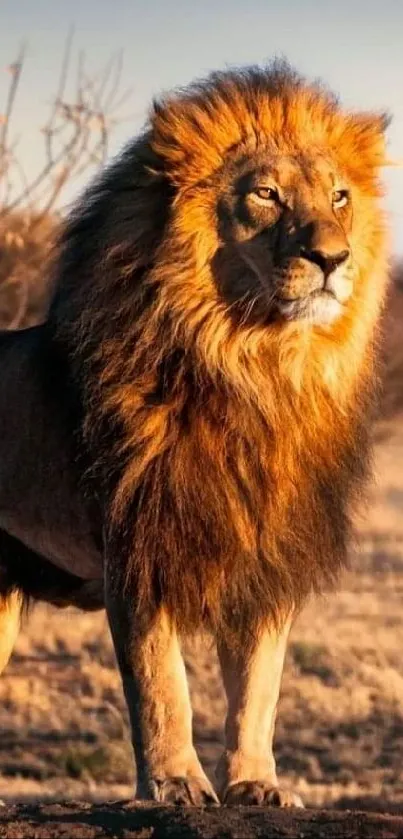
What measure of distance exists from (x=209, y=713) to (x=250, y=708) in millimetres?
5176

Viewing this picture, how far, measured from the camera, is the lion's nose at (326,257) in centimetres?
482

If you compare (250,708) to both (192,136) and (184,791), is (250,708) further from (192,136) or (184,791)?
(192,136)

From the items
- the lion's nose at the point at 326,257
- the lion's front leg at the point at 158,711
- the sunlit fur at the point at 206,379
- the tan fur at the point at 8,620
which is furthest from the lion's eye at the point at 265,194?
the tan fur at the point at 8,620

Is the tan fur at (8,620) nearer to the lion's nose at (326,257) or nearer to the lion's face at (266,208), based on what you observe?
the lion's face at (266,208)

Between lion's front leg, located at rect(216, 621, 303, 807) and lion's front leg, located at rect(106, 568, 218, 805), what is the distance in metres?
0.24

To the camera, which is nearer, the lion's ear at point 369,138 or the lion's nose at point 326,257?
the lion's nose at point 326,257

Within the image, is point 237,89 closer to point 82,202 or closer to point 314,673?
point 82,202

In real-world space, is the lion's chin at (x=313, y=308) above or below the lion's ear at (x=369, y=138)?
below

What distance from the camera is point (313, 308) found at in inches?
193

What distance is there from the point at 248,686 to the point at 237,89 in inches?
63.0

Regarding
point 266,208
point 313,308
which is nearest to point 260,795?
point 313,308

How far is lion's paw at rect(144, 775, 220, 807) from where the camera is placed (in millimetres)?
4832

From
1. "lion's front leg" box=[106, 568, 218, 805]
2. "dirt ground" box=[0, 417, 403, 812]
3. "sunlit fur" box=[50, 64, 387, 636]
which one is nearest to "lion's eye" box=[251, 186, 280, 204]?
"sunlit fur" box=[50, 64, 387, 636]

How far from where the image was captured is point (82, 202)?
5.51 meters
